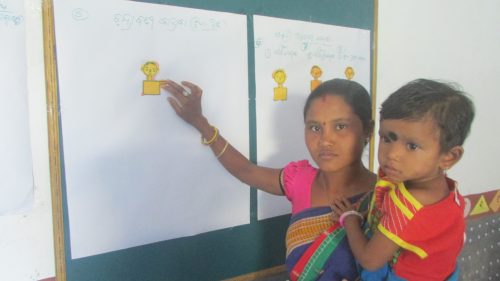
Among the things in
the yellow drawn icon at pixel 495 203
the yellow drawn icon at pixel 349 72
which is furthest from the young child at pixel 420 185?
the yellow drawn icon at pixel 495 203

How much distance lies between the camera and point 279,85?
117 cm

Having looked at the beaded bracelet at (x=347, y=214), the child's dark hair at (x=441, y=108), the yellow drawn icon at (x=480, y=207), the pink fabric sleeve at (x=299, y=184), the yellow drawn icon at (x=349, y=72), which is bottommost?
the yellow drawn icon at (x=480, y=207)

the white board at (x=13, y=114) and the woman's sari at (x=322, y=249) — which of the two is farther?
the woman's sari at (x=322, y=249)

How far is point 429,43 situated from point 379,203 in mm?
999

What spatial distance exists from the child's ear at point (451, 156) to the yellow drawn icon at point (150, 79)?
2.22ft

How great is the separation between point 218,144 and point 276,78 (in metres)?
0.29

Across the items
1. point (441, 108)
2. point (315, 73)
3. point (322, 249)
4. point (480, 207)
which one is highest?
point (315, 73)

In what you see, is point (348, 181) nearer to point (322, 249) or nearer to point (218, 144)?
point (322, 249)

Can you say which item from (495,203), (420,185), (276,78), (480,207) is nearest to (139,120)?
(276,78)

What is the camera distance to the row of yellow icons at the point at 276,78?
3.00 ft

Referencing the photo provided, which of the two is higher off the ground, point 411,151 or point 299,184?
point 411,151

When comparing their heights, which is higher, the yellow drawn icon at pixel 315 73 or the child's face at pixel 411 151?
the yellow drawn icon at pixel 315 73

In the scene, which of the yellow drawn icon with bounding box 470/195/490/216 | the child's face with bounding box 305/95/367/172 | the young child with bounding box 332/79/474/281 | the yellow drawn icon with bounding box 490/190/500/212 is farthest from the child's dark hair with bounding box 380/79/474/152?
the yellow drawn icon with bounding box 490/190/500/212

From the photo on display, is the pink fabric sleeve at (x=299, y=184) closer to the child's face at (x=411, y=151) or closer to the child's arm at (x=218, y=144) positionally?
the child's arm at (x=218, y=144)
